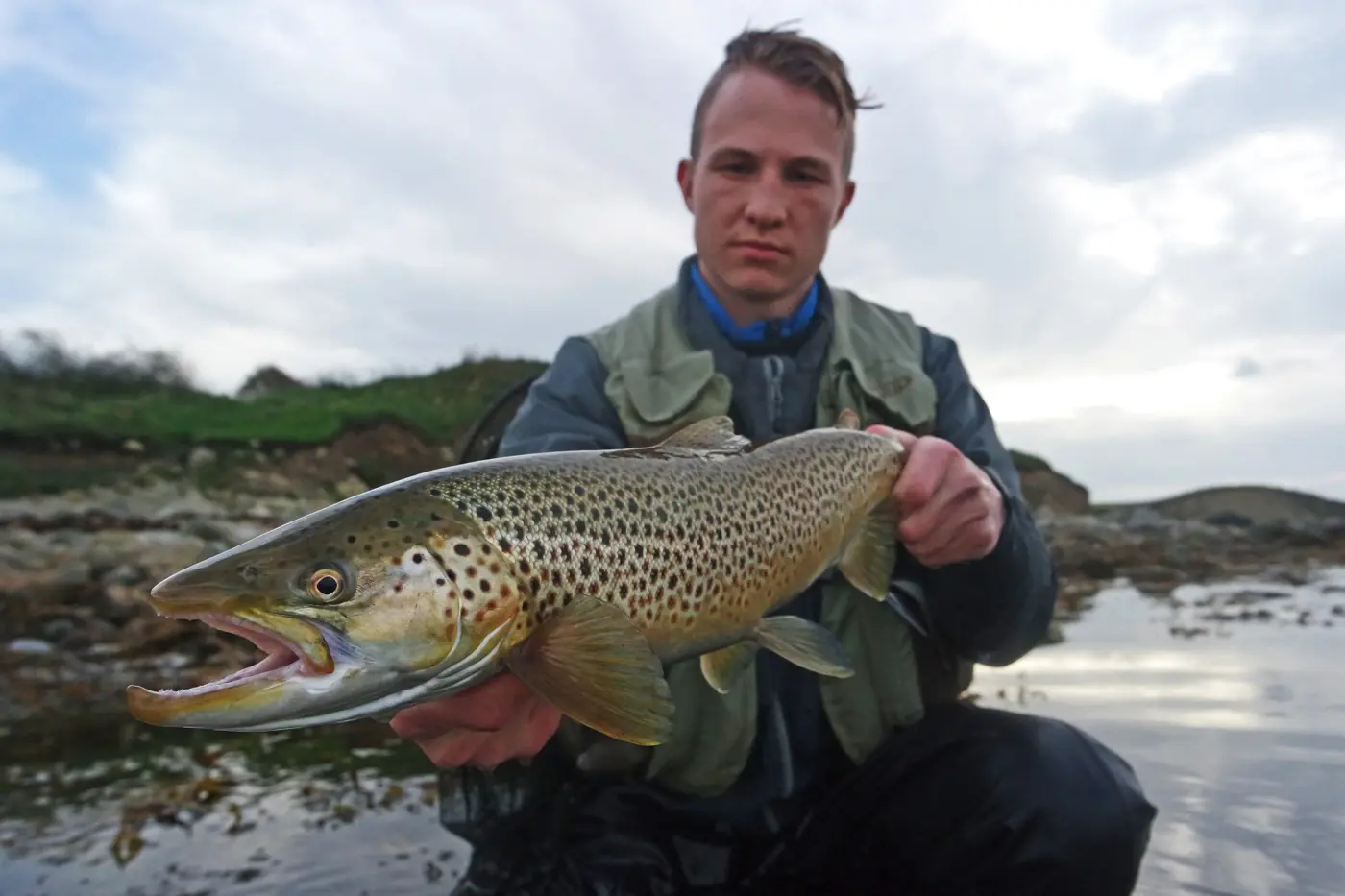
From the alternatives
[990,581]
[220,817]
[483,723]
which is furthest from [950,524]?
[220,817]

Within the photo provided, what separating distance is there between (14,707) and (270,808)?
8.53ft

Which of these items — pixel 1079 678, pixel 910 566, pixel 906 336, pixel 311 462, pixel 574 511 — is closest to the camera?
pixel 574 511

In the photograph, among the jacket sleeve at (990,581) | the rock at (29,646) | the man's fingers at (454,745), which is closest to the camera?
the man's fingers at (454,745)

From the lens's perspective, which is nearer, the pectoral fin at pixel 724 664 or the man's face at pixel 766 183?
the pectoral fin at pixel 724 664

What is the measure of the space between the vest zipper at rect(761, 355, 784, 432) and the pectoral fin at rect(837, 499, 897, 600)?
0.69 metres

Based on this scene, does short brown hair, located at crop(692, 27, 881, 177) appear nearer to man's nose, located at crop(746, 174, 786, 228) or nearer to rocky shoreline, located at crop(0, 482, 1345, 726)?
man's nose, located at crop(746, 174, 786, 228)

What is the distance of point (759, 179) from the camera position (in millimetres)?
3652

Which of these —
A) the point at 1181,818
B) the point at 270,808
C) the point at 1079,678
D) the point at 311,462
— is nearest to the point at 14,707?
the point at 270,808

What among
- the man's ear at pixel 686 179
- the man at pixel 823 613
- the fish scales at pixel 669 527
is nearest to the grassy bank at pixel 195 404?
the man's ear at pixel 686 179

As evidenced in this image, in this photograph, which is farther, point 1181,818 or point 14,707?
point 14,707

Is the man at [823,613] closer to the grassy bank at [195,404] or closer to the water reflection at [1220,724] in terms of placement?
the water reflection at [1220,724]

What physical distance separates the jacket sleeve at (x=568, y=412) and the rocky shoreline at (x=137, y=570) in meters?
3.73

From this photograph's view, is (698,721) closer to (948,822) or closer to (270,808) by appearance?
(948,822)

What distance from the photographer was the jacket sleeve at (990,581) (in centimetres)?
328
